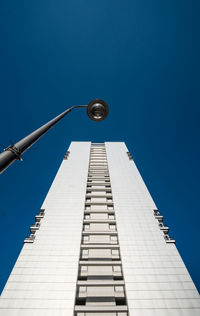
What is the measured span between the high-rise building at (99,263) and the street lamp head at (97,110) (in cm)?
1742

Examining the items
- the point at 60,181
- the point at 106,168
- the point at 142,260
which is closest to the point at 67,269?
the point at 142,260

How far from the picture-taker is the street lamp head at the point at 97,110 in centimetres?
953

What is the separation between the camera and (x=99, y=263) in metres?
20.3

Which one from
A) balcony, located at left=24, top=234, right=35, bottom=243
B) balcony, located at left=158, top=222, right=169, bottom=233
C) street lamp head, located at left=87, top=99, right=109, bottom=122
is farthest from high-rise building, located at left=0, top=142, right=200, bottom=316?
street lamp head, located at left=87, top=99, right=109, bottom=122

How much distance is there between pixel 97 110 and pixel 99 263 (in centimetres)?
1923

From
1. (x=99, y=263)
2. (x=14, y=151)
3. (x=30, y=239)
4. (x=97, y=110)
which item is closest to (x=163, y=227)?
(x=99, y=263)

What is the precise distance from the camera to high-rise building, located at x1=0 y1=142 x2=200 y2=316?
51.5 ft

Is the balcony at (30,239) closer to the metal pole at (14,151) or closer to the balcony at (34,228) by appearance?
the balcony at (34,228)

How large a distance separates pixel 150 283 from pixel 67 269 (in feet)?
30.1

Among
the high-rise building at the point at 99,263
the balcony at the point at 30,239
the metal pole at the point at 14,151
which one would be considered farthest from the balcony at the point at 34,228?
the metal pole at the point at 14,151

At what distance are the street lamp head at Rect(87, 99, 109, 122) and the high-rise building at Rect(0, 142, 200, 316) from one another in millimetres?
17423

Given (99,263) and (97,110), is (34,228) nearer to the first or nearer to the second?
(99,263)

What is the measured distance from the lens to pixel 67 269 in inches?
731

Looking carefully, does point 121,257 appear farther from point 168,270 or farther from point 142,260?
point 168,270
